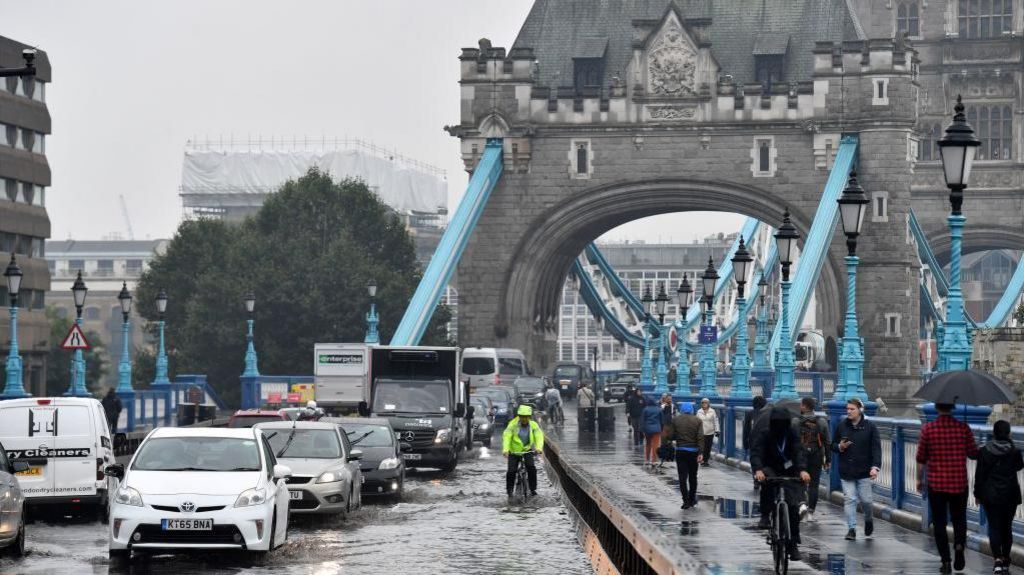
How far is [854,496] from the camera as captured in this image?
823 inches

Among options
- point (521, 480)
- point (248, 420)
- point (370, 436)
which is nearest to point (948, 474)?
point (521, 480)

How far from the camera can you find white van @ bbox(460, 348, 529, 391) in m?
65.7

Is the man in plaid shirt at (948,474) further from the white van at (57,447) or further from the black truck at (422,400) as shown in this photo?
the black truck at (422,400)

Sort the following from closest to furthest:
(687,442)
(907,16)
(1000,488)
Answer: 1. (1000,488)
2. (687,442)
3. (907,16)

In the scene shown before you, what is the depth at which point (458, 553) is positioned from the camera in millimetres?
19766

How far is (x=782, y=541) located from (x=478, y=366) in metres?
49.1

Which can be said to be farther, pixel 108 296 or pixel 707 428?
pixel 108 296

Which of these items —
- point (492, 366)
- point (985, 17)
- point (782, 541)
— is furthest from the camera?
point (985, 17)

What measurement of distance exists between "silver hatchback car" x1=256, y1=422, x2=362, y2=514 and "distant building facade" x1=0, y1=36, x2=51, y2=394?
54486 millimetres

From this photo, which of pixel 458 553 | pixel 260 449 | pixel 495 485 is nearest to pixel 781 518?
pixel 458 553

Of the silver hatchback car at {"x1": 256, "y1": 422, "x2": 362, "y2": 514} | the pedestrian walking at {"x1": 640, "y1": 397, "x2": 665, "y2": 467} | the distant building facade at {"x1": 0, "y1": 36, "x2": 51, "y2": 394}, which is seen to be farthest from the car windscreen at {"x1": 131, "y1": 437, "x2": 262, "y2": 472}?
the distant building facade at {"x1": 0, "y1": 36, "x2": 51, "y2": 394}

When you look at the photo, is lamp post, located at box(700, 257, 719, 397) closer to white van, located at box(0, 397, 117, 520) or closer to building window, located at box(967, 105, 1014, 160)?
white van, located at box(0, 397, 117, 520)

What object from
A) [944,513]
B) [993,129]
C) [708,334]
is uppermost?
[993,129]

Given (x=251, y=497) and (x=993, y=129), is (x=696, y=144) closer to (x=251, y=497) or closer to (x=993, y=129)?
(x=993, y=129)
